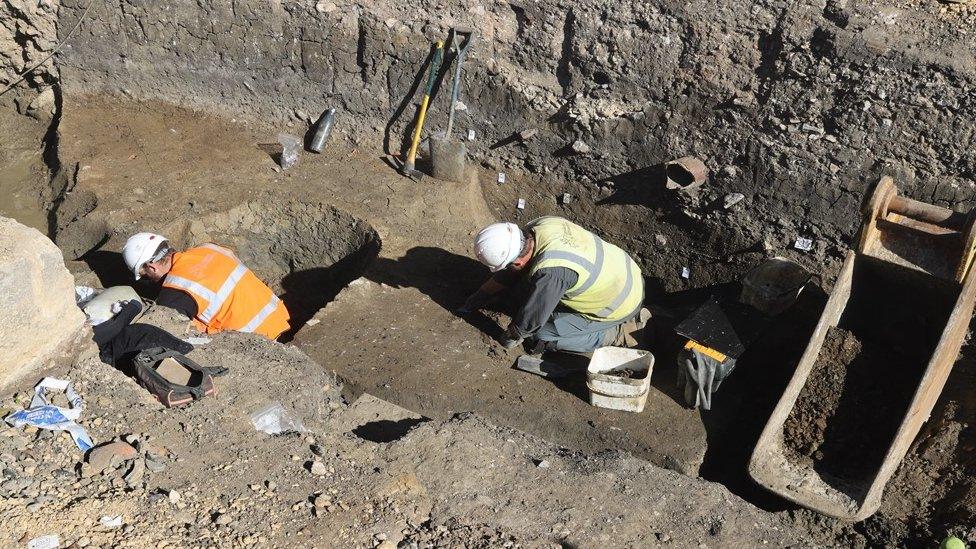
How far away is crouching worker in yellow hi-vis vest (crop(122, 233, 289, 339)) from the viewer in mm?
5285

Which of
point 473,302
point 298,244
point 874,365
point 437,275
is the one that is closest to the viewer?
point 874,365

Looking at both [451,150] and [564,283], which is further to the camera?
[451,150]

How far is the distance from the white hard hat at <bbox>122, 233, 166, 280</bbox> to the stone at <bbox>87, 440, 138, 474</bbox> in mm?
2028

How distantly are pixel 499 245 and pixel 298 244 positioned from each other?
238 centimetres

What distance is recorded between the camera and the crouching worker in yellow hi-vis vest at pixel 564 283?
5.18 meters

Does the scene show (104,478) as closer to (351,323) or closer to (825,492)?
(351,323)

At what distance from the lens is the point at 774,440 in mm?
4648

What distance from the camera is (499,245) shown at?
5.21 metres

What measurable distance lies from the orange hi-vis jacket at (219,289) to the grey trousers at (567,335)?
185 cm

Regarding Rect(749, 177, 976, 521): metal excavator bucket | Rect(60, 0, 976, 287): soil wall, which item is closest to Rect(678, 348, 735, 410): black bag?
Rect(749, 177, 976, 521): metal excavator bucket

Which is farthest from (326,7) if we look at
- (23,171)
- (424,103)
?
(23,171)

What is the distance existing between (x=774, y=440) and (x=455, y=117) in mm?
3876

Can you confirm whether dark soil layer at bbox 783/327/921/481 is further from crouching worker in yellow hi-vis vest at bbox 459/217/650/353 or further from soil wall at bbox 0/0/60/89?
soil wall at bbox 0/0/60/89

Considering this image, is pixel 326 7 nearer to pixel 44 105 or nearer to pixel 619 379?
pixel 44 105
